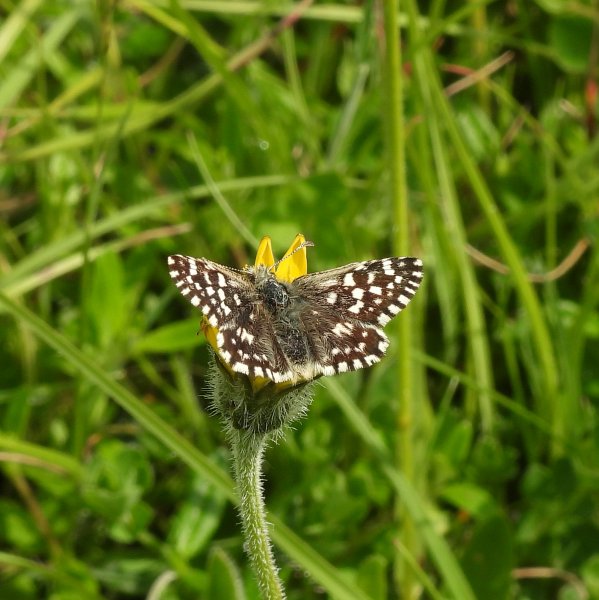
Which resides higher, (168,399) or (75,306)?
(75,306)

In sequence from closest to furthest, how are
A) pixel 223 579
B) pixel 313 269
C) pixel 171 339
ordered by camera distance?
pixel 223 579 < pixel 171 339 < pixel 313 269

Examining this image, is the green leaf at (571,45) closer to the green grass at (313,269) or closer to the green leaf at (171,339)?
the green grass at (313,269)

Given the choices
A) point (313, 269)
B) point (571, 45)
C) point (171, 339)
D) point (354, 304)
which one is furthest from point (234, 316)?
point (571, 45)

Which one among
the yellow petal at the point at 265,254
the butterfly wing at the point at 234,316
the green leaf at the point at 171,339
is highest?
the green leaf at the point at 171,339

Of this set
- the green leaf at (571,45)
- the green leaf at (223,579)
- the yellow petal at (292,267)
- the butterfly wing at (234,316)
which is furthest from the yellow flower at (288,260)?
the green leaf at (571,45)

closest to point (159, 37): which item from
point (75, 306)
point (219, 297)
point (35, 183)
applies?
point (35, 183)

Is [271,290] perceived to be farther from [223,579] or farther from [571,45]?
[571,45]

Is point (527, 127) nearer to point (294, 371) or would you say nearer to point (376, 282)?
point (376, 282)
